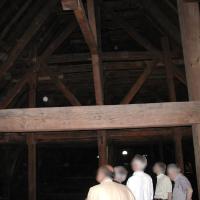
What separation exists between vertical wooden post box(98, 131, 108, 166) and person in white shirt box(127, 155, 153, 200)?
2.77 metres

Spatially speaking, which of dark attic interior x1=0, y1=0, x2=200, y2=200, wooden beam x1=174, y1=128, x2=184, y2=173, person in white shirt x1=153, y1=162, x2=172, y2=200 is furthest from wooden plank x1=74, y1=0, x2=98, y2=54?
wooden beam x1=174, y1=128, x2=184, y2=173

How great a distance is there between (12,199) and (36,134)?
451 centimetres

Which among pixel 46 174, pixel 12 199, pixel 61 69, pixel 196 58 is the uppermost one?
pixel 61 69

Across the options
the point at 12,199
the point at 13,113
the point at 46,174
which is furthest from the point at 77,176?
the point at 13,113

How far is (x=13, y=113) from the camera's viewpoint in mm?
3553

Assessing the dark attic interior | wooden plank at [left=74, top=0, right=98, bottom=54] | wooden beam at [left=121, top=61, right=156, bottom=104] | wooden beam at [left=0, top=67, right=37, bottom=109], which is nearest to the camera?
wooden plank at [left=74, top=0, right=98, bottom=54]

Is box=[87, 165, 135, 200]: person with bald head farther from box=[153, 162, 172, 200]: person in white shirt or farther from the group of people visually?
box=[153, 162, 172, 200]: person in white shirt

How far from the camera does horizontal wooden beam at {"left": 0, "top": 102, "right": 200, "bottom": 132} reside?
137 inches

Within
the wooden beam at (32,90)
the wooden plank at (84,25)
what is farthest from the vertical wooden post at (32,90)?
the wooden plank at (84,25)

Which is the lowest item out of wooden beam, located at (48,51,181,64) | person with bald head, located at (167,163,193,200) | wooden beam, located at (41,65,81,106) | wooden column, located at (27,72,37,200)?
person with bald head, located at (167,163,193,200)

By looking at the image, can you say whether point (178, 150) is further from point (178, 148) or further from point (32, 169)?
point (32, 169)

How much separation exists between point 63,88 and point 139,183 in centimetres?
385

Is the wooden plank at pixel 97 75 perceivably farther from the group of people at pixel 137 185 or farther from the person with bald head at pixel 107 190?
the person with bald head at pixel 107 190

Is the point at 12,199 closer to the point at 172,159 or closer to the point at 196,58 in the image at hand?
the point at 172,159
